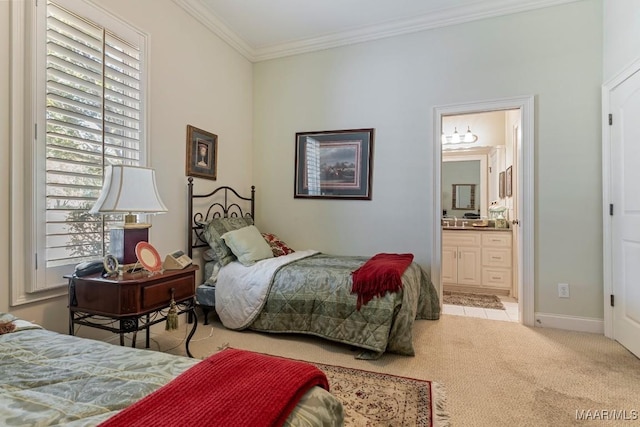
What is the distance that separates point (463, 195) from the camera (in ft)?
17.0

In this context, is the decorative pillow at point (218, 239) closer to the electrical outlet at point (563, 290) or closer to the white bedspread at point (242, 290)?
the white bedspread at point (242, 290)

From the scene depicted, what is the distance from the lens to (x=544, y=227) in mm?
3068

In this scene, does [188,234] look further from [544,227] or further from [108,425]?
[544,227]

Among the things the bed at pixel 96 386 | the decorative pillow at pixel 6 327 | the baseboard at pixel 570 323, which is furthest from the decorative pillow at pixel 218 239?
the baseboard at pixel 570 323

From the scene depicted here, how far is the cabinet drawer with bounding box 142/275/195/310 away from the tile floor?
8.47ft

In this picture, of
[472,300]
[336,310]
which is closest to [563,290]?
[472,300]

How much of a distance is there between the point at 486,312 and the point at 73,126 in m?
3.92

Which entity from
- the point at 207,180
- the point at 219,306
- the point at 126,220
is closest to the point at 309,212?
the point at 207,180

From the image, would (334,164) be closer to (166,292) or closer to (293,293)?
(293,293)

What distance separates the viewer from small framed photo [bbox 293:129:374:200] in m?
3.67

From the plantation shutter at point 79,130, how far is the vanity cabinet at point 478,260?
3.97 m

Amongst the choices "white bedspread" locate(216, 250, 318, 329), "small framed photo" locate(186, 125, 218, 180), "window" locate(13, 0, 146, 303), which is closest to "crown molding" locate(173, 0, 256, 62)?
"window" locate(13, 0, 146, 303)

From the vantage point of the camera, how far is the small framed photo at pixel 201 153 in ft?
10.2

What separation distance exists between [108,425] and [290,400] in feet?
1.24
